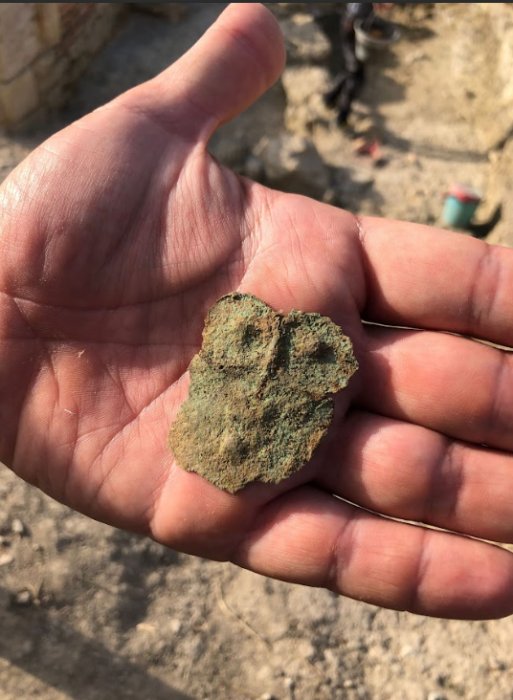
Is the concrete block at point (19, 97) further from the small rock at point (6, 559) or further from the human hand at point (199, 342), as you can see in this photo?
the small rock at point (6, 559)

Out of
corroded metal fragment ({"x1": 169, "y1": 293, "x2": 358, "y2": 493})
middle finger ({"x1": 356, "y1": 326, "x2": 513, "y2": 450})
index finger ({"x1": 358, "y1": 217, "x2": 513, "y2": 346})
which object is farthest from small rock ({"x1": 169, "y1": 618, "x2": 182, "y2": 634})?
index finger ({"x1": 358, "y1": 217, "x2": 513, "y2": 346})

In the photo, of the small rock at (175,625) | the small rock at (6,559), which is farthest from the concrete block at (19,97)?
the small rock at (175,625)

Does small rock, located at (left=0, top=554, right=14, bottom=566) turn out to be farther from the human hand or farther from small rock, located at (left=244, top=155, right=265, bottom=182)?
small rock, located at (left=244, top=155, right=265, bottom=182)

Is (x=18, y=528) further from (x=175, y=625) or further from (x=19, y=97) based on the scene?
(x=19, y=97)

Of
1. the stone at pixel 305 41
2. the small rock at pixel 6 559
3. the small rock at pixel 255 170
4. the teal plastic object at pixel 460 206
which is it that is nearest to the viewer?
the small rock at pixel 6 559

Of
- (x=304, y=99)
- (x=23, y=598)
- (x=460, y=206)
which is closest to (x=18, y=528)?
(x=23, y=598)

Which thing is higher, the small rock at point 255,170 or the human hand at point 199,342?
the human hand at point 199,342
